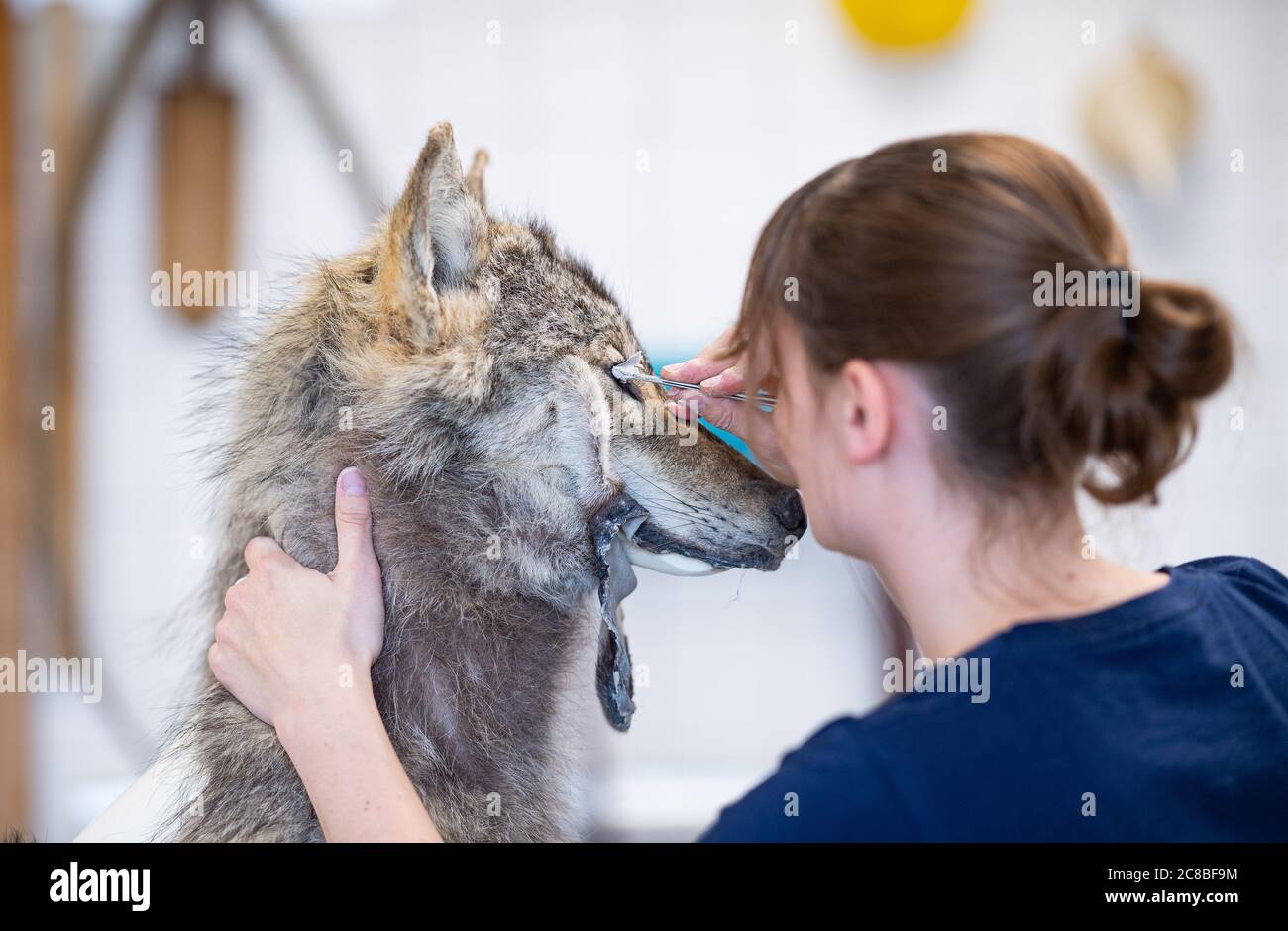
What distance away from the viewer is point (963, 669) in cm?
82

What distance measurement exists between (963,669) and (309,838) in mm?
782

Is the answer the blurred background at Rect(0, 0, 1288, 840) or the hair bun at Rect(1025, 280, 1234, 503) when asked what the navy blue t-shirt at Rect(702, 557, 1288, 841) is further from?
the blurred background at Rect(0, 0, 1288, 840)

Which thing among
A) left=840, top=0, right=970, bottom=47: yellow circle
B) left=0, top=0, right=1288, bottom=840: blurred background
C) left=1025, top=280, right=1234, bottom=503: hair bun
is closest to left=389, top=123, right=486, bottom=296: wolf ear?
left=1025, top=280, right=1234, bottom=503: hair bun

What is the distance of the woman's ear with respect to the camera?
872 millimetres

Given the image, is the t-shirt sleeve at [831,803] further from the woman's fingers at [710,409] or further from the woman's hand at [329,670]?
the woman's fingers at [710,409]

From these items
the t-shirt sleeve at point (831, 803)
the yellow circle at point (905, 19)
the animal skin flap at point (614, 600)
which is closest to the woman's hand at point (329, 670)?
the animal skin flap at point (614, 600)

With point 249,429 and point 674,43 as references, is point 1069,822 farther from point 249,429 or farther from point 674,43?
point 674,43

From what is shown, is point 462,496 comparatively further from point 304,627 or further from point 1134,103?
point 1134,103

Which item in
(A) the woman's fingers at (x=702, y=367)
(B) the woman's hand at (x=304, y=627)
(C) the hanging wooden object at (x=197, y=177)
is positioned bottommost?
(B) the woman's hand at (x=304, y=627)

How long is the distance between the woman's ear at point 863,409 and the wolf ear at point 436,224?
1.80 feet

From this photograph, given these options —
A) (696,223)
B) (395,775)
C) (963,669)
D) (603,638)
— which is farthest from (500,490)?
(696,223)

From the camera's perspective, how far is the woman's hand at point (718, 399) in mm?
1266

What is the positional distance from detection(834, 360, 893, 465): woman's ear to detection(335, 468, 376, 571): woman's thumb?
2.01 ft

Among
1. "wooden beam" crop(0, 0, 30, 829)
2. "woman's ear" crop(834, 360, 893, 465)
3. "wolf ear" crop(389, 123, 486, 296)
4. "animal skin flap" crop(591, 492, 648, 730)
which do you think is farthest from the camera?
"wooden beam" crop(0, 0, 30, 829)
